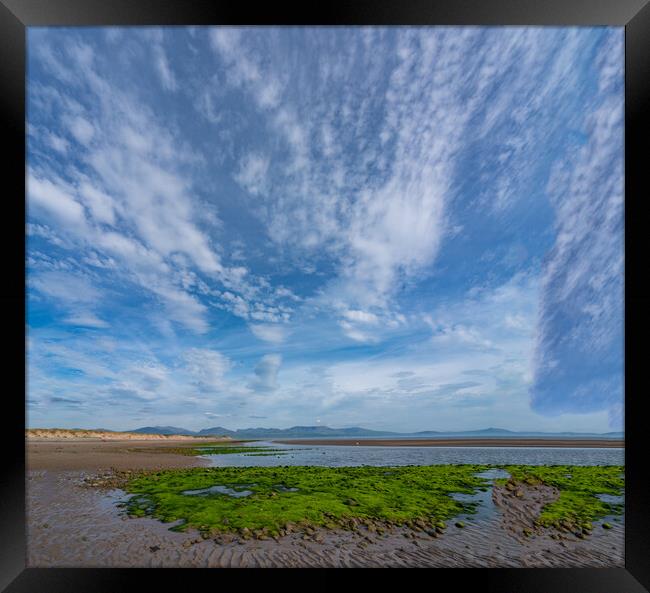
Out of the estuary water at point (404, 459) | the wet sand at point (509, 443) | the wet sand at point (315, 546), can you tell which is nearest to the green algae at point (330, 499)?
the wet sand at point (315, 546)

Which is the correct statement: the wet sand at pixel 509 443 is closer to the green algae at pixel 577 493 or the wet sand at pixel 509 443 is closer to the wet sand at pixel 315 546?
the green algae at pixel 577 493

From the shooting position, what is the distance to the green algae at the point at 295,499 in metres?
5.31

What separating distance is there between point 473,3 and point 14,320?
5096 mm

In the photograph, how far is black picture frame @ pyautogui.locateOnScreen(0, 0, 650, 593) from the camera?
2.72 metres

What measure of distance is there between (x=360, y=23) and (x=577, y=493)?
1108cm

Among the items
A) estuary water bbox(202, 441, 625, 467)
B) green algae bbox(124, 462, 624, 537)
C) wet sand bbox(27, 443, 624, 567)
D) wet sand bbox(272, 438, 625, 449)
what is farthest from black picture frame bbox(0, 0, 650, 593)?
wet sand bbox(272, 438, 625, 449)

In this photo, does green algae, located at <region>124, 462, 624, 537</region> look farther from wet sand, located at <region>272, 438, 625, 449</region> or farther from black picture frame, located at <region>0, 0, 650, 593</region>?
wet sand, located at <region>272, 438, 625, 449</region>

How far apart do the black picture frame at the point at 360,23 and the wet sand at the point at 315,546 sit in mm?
1318

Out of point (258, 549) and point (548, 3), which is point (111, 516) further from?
point (548, 3)

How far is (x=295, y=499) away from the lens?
655 centimetres

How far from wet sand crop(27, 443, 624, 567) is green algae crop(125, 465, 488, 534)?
17.3 inches

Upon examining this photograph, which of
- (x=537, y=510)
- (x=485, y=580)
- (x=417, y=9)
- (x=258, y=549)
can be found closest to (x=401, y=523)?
(x=258, y=549)

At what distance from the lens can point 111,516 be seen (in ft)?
17.9

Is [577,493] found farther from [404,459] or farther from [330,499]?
[404,459]
